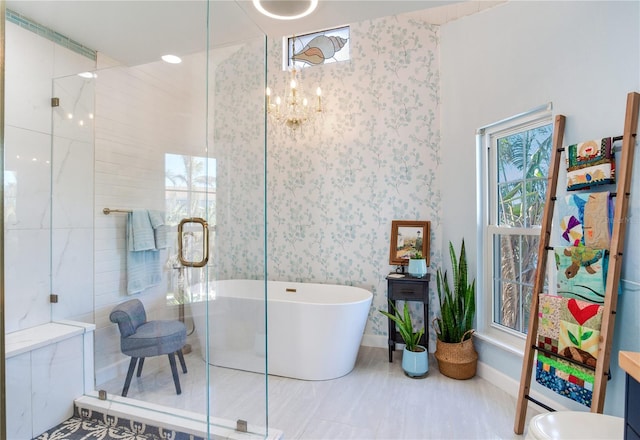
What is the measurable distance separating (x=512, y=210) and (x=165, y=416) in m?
2.74

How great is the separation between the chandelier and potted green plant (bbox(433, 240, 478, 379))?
6.77 ft

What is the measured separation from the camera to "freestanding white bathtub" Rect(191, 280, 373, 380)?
1986 mm

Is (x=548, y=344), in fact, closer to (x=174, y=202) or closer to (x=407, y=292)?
(x=407, y=292)

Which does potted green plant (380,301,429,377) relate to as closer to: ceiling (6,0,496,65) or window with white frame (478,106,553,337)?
window with white frame (478,106,553,337)

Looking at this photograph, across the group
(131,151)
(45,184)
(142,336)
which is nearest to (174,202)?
(131,151)

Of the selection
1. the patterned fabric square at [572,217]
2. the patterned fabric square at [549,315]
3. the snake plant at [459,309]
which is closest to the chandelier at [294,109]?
the snake plant at [459,309]

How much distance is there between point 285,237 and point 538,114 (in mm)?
2522

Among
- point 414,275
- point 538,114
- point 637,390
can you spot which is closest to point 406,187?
point 414,275

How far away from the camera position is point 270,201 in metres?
3.74

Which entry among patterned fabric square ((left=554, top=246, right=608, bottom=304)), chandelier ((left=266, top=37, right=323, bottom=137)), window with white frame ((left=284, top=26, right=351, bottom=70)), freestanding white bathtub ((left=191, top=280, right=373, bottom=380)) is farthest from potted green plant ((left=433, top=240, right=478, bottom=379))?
window with white frame ((left=284, top=26, right=351, bottom=70))

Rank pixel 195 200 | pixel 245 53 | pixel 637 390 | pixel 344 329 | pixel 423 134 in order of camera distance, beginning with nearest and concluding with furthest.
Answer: pixel 637 390 → pixel 245 53 → pixel 195 200 → pixel 344 329 → pixel 423 134

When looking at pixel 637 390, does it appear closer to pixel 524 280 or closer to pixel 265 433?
pixel 265 433

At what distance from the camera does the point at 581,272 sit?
5.77 ft

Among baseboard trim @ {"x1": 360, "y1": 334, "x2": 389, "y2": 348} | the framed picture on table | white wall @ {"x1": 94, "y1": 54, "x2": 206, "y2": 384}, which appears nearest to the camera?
white wall @ {"x1": 94, "y1": 54, "x2": 206, "y2": 384}
